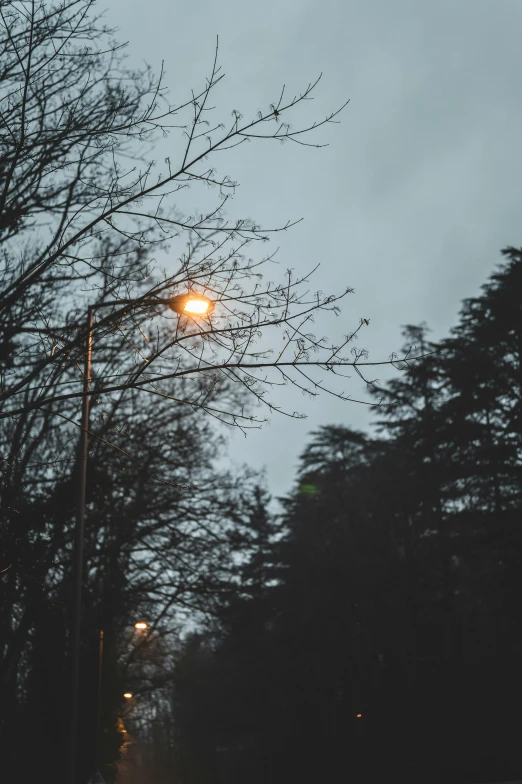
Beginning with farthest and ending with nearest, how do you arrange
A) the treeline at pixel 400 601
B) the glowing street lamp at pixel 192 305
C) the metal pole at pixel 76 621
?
the treeline at pixel 400 601
the metal pole at pixel 76 621
the glowing street lamp at pixel 192 305

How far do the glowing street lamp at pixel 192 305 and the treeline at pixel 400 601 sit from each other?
12964 mm

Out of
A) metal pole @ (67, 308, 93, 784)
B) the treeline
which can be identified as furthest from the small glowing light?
the treeline

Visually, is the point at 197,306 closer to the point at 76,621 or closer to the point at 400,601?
the point at 76,621

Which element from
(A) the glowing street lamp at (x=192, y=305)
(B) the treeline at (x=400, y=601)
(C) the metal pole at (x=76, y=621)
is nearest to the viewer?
(A) the glowing street lamp at (x=192, y=305)

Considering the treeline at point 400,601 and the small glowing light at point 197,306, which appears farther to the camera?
the treeline at point 400,601

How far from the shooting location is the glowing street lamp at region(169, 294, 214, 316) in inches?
203

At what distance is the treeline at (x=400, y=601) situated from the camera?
22.7 meters

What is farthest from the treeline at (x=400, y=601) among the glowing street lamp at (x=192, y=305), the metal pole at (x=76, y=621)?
the glowing street lamp at (x=192, y=305)

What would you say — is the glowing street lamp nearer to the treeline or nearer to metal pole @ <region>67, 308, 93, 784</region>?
metal pole @ <region>67, 308, 93, 784</region>

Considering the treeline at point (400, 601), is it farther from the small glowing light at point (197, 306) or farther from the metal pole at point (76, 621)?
the small glowing light at point (197, 306)

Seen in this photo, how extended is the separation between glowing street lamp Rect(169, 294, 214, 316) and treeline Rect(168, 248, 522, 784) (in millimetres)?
12964

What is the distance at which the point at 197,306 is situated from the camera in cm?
519

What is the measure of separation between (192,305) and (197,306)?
4 centimetres

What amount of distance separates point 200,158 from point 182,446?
39.3ft
